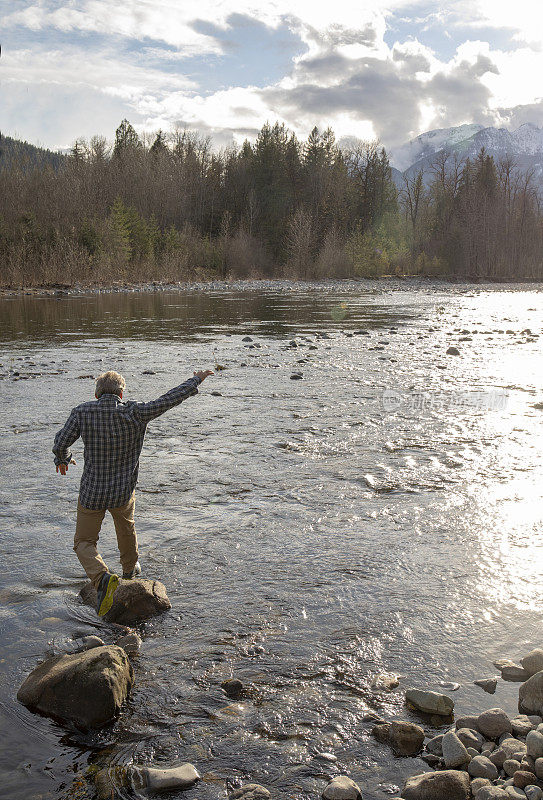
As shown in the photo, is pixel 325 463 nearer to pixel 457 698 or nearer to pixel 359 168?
pixel 457 698

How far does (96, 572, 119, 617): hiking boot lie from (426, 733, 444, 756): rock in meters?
1.84

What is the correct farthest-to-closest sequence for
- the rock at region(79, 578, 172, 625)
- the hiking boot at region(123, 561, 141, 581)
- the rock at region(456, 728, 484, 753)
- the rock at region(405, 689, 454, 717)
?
the hiking boot at region(123, 561, 141, 581) < the rock at region(79, 578, 172, 625) < the rock at region(405, 689, 454, 717) < the rock at region(456, 728, 484, 753)

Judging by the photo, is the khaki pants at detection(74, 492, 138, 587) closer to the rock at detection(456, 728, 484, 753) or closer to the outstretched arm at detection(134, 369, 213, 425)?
the outstretched arm at detection(134, 369, 213, 425)

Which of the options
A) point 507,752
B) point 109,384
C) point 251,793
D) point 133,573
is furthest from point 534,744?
point 109,384

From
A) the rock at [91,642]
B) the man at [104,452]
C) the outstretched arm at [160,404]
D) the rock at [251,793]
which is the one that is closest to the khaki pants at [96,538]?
the man at [104,452]

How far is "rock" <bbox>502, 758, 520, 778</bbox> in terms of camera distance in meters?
2.63

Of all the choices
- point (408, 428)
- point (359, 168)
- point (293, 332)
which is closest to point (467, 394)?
point (408, 428)

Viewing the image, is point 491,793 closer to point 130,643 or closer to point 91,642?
point 130,643

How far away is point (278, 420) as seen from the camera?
28.5 ft

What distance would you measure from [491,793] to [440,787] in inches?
7.4

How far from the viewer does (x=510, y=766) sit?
2643 millimetres

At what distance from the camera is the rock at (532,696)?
3053mm

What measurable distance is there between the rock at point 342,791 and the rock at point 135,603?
5.49 ft

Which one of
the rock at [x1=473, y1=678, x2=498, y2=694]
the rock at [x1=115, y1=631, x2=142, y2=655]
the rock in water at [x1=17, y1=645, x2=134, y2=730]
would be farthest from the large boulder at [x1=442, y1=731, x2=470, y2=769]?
the rock at [x1=115, y1=631, x2=142, y2=655]
